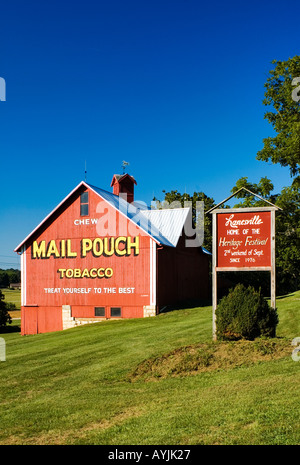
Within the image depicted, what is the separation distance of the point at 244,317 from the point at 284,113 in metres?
18.2

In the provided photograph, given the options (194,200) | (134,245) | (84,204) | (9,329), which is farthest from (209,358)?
(194,200)

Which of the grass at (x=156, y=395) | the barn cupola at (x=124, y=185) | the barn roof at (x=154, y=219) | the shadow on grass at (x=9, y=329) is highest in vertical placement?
the barn cupola at (x=124, y=185)

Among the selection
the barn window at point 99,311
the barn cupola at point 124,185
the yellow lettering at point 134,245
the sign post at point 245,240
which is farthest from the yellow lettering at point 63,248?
the sign post at point 245,240

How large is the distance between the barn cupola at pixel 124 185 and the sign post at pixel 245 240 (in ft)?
85.3

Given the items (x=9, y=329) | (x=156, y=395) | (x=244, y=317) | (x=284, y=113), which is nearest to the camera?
(x=156, y=395)

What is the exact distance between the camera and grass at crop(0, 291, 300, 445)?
6.90 m

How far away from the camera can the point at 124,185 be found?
40.8 metres

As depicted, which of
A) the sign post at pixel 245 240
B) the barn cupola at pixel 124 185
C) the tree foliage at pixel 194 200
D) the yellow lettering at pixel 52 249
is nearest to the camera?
the sign post at pixel 245 240

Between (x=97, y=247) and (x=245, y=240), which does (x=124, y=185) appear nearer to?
(x=97, y=247)

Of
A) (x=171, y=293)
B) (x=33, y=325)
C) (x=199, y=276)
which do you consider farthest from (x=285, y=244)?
(x=33, y=325)

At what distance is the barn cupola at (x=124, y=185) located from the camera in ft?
132

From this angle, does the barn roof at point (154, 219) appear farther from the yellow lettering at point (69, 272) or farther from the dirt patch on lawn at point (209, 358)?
the dirt patch on lawn at point (209, 358)
